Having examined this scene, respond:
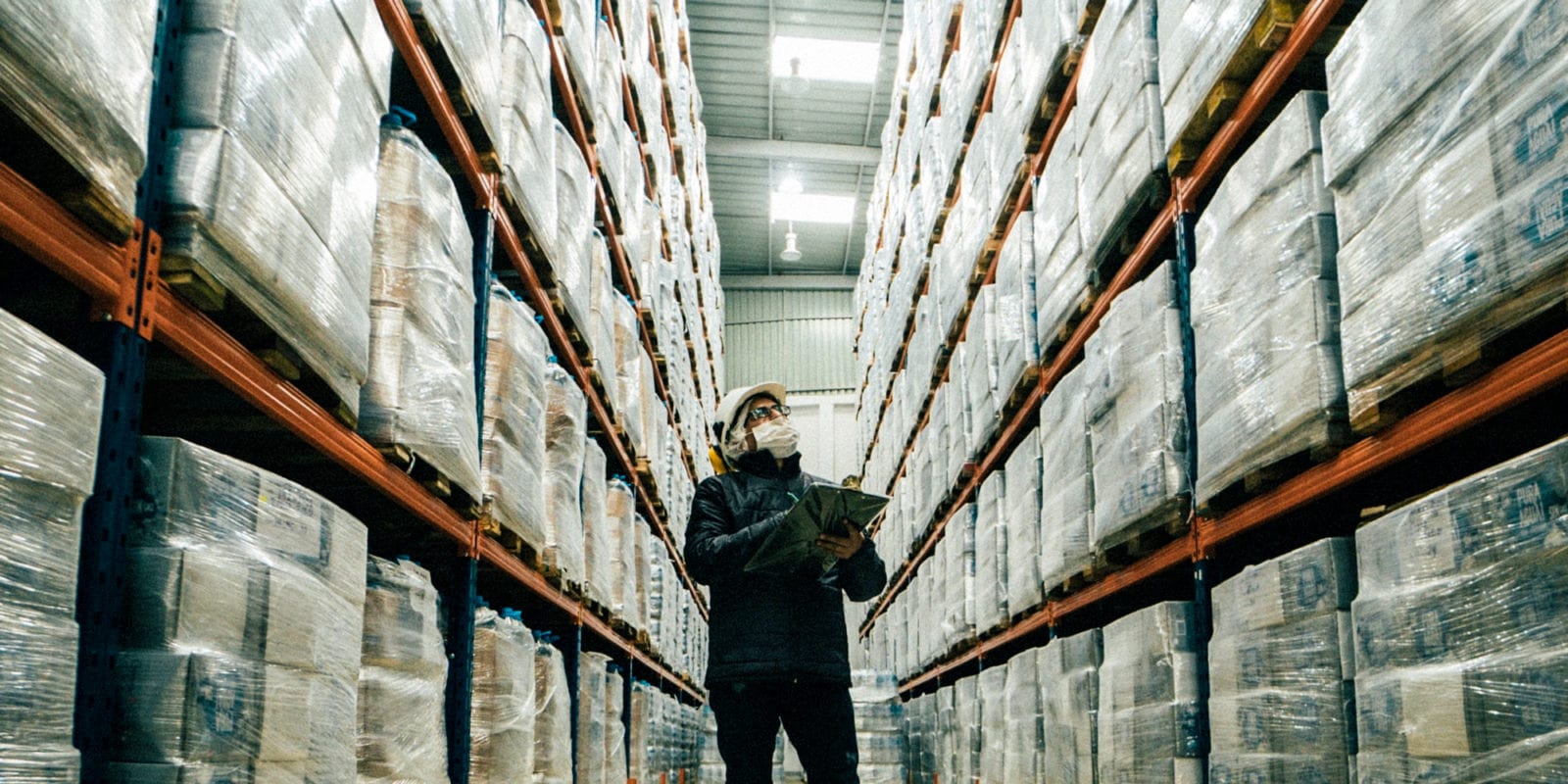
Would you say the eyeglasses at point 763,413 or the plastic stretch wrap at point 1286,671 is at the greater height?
the eyeglasses at point 763,413

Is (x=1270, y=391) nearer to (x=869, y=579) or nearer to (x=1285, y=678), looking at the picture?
(x=1285, y=678)

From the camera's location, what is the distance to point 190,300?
2041 millimetres

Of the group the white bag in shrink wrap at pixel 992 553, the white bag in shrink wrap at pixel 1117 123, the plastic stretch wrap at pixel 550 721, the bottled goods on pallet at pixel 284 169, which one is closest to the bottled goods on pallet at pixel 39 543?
the bottled goods on pallet at pixel 284 169

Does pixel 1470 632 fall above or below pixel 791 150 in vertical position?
below

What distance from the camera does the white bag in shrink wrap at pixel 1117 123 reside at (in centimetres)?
369

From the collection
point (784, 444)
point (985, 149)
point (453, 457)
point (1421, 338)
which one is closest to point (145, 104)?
point (453, 457)

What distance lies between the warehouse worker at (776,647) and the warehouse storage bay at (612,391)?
0.05 m

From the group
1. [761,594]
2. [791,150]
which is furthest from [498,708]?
[791,150]

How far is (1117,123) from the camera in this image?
3.92 m

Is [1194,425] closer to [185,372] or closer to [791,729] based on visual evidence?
[791,729]

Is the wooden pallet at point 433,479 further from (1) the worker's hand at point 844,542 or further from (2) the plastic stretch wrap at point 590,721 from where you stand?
(2) the plastic stretch wrap at point 590,721

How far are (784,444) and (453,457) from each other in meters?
1.67

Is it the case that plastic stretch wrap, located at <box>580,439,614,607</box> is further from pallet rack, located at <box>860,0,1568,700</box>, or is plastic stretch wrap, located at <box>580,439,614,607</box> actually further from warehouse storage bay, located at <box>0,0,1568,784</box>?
pallet rack, located at <box>860,0,1568,700</box>

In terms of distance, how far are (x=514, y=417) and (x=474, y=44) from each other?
3.71 feet
